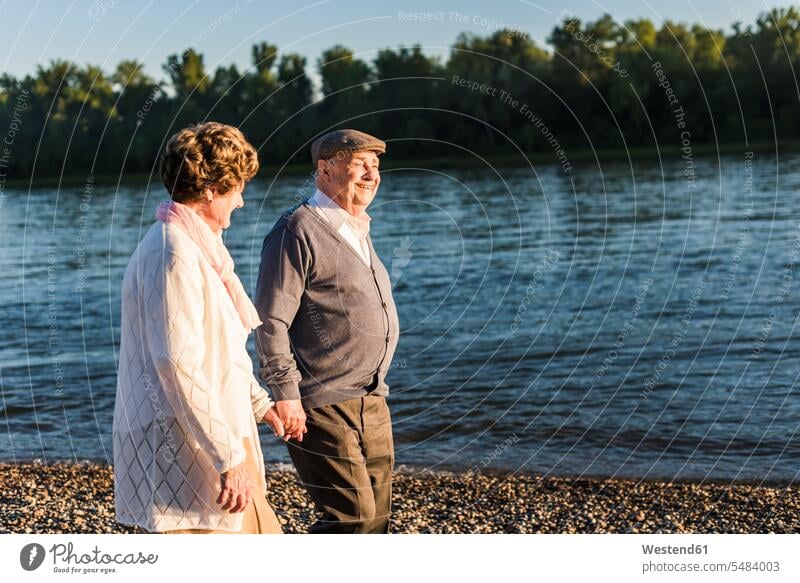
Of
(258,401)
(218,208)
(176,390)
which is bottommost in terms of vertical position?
(258,401)

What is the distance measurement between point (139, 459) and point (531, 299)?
741 inches

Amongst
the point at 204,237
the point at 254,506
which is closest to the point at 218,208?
the point at 204,237

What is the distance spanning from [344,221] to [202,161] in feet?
4.22

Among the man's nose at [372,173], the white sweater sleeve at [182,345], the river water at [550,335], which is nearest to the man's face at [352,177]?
the man's nose at [372,173]

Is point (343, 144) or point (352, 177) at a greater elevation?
point (343, 144)

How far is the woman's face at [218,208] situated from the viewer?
476 centimetres

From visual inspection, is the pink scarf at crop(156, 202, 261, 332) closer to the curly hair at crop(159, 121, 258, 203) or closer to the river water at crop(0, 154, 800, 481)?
the curly hair at crop(159, 121, 258, 203)

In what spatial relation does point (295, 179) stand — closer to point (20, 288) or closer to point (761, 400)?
point (20, 288)

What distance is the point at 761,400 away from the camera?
13.4 m

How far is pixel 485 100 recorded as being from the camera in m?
63.8
